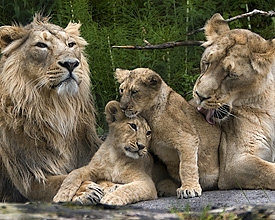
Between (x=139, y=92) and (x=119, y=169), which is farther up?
(x=139, y=92)

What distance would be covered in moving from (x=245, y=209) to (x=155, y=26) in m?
3.60

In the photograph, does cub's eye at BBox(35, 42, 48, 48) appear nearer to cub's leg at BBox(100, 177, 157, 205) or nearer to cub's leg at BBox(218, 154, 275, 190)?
cub's leg at BBox(100, 177, 157, 205)

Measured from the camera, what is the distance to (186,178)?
166 inches

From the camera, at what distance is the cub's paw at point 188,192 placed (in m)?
4.15

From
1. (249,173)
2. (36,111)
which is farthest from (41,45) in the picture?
(249,173)

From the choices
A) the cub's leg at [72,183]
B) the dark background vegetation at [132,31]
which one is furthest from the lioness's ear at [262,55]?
the dark background vegetation at [132,31]

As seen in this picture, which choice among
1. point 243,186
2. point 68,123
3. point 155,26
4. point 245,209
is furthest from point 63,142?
point 155,26

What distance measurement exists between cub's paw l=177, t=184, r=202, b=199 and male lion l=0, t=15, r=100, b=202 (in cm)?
100

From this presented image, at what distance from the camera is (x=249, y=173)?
14.1ft

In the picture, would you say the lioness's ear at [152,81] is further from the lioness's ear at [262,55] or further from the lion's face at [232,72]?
the lioness's ear at [262,55]

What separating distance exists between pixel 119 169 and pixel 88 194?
35 centimetres

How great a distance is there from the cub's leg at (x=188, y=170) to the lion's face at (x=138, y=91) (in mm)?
394

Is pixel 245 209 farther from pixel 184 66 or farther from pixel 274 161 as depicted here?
pixel 184 66

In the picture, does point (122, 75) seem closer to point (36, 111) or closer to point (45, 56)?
point (45, 56)
